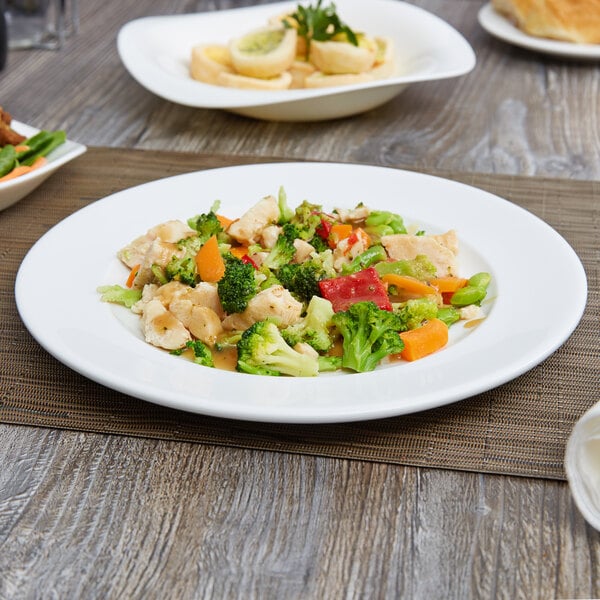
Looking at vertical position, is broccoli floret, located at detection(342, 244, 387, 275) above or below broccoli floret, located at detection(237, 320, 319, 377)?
below

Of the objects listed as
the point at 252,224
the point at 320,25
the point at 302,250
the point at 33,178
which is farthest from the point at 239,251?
the point at 320,25

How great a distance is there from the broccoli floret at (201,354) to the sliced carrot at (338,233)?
22.6 inches

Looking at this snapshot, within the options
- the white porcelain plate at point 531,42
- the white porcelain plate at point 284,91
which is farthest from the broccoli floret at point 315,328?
the white porcelain plate at point 531,42

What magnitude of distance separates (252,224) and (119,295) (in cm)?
42

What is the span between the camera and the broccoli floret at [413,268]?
2293mm

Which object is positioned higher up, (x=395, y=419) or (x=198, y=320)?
(x=198, y=320)

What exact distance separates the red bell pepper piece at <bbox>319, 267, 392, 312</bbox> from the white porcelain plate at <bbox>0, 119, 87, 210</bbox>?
1.20 m

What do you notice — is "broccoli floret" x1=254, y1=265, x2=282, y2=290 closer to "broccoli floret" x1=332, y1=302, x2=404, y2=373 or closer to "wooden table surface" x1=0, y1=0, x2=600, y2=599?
"broccoli floret" x1=332, y1=302, x2=404, y2=373

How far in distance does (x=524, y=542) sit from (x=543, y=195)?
174 centimetres

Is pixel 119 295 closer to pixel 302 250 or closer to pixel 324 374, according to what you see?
pixel 302 250

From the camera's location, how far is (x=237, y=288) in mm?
2129

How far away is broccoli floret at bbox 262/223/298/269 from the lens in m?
2.40

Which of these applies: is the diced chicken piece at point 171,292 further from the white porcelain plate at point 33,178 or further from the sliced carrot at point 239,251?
the white porcelain plate at point 33,178

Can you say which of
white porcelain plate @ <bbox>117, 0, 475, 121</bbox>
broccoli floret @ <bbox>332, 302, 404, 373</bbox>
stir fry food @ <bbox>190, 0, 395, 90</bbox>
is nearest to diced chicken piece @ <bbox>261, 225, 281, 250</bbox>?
broccoli floret @ <bbox>332, 302, 404, 373</bbox>
